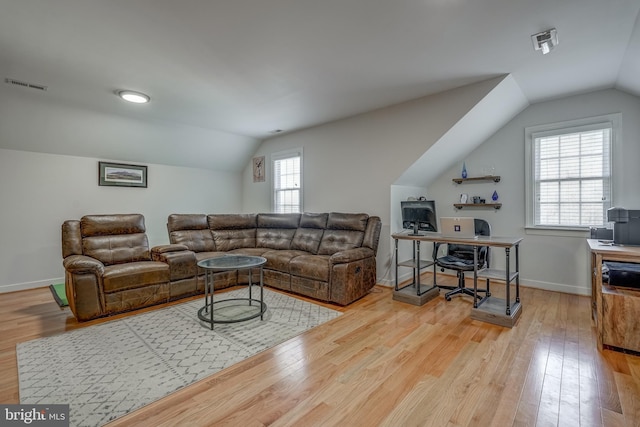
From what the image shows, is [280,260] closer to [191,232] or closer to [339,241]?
[339,241]

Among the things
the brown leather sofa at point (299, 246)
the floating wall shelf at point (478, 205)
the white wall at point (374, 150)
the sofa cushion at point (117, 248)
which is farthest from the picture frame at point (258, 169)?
the floating wall shelf at point (478, 205)

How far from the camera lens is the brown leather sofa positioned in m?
3.61

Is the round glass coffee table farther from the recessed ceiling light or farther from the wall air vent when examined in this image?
the wall air vent

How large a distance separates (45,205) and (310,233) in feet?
13.0

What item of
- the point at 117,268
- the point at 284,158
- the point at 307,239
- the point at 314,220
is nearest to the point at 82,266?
the point at 117,268

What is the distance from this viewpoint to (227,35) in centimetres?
243

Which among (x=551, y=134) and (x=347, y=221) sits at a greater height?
(x=551, y=134)

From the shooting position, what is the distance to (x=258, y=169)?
6.32 meters

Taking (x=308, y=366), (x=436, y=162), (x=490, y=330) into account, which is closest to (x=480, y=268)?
(x=490, y=330)

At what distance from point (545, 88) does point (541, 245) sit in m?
2.07

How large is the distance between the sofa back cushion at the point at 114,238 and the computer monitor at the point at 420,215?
11.7ft

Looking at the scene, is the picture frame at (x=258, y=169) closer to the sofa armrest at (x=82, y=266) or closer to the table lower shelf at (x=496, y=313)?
the sofa armrest at (x=82, y=266)

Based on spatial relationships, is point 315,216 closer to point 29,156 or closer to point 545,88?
point 545,88

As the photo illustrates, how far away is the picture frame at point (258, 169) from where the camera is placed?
20.4 feet
